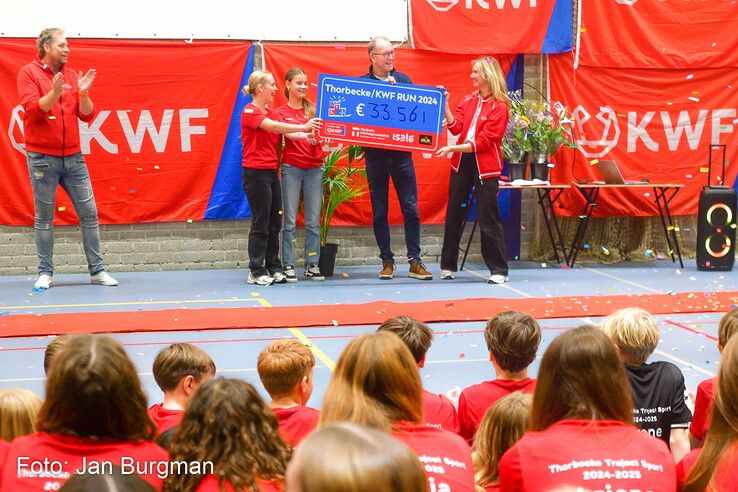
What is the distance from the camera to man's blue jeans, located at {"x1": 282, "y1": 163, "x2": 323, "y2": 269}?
8.77 metres

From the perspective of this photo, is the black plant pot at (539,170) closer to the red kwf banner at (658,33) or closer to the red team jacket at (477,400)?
the red kwf banner at (658,33)

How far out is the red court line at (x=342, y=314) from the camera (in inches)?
261

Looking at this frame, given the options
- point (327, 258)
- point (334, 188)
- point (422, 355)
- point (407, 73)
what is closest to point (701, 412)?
point (422, 355)

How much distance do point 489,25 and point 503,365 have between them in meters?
6.51

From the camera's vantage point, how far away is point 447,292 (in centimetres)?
820

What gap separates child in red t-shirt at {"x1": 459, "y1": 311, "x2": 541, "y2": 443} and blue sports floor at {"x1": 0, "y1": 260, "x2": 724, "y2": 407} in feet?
5.05

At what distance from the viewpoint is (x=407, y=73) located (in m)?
9.52

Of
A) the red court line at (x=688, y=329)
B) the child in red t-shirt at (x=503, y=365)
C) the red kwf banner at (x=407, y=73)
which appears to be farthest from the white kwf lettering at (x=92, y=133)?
the child in red t-shirt at (x=503, y=365)

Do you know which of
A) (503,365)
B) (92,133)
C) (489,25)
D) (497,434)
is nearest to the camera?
(497,434)

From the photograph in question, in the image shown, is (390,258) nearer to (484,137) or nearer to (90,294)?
(484,137)

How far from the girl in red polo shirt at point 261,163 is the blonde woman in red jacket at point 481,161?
1.33 m

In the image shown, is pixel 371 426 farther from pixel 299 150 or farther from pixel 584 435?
pixel 299 150

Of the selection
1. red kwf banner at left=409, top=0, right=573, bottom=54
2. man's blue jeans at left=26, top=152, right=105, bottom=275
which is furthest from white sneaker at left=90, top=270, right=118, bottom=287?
red kwf banner at left=409, top=0, right=573, bottom=54

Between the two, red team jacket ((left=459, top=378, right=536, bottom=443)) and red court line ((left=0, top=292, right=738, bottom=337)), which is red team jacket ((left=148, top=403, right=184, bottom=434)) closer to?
red team jacket ((left=459, top=378, right=536, bottom=443))
